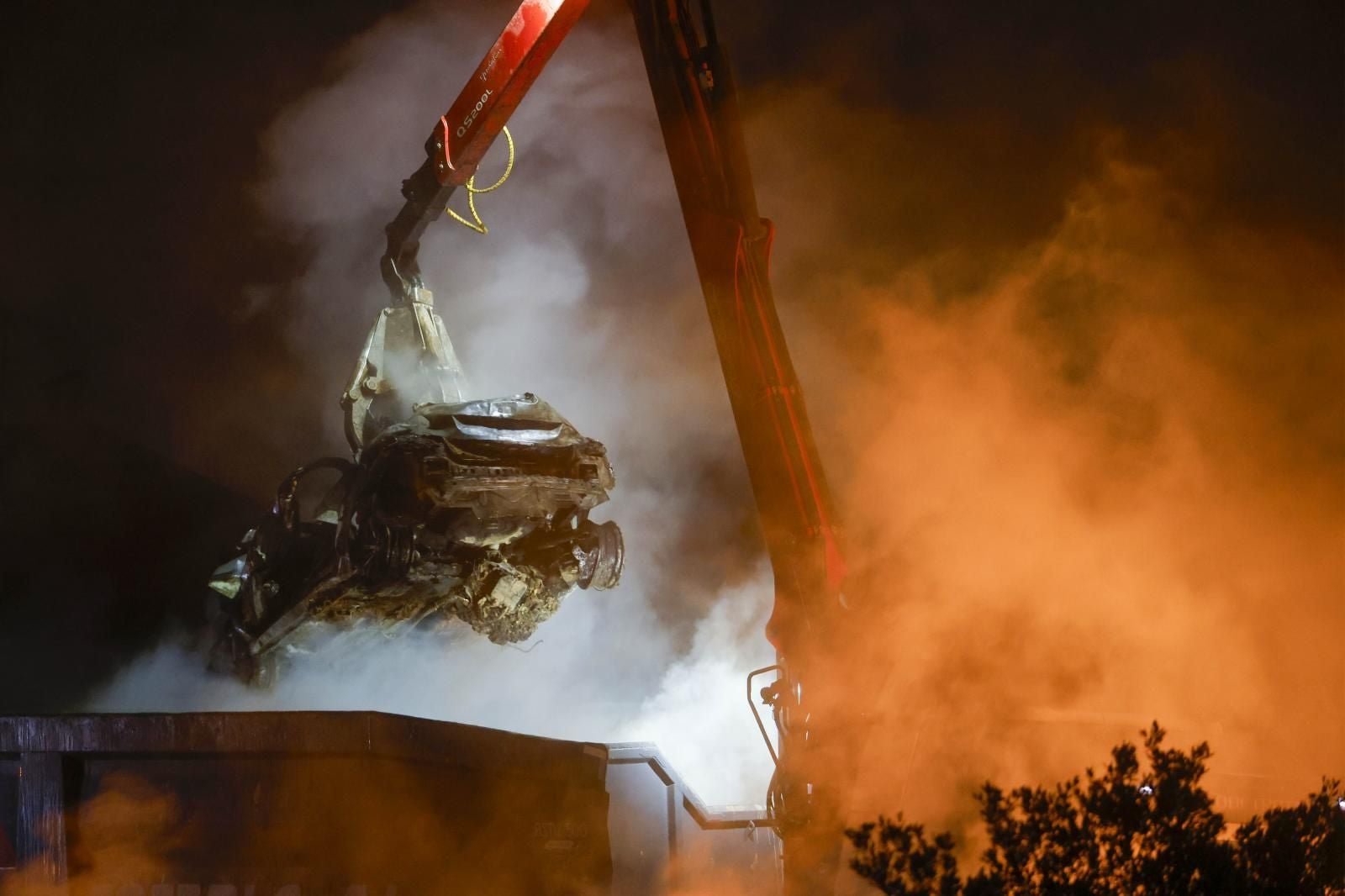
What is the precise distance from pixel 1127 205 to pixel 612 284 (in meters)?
5.79

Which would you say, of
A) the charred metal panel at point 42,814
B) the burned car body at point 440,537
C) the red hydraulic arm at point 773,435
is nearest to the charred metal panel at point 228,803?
the charred metal panel at point 42,814

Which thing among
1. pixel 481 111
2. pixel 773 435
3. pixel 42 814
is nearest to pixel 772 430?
pixel 773 435

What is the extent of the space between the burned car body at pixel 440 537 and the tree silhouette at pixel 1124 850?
4.23 metres

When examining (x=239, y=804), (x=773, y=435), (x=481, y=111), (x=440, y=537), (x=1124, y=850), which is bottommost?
(x=1124, y=850)

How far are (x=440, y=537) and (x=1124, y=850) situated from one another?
497 cm

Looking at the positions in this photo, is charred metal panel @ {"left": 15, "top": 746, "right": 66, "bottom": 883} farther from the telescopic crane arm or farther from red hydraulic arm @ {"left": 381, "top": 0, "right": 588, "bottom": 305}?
red hydraulic arm @ {"left": 381, "top": 0, "right": 588, "bottom": 305}

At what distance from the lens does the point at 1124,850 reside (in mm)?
3916

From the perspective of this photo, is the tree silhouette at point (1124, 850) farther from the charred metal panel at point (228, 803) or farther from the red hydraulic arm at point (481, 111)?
the red hydraulic arm at point (481, 111)

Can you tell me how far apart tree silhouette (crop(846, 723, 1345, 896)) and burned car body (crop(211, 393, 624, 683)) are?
4.23 metres

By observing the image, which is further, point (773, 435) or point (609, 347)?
point (609, 347)

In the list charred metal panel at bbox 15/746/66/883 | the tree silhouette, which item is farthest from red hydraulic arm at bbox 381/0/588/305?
the tree silhouette

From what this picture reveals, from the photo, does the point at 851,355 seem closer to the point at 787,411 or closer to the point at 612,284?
the point at 612,284

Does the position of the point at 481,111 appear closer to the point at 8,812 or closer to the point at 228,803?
the point at 228,803

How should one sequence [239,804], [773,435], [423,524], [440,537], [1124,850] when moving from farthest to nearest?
[440,537], [423,524], [773,435], [239,804], [1124,850]
